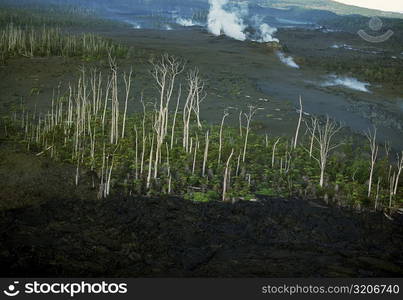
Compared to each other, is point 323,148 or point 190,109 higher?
point 190,109

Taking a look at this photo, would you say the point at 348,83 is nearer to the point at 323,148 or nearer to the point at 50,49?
the point at 323,148

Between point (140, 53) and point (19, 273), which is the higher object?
point (140, 53)

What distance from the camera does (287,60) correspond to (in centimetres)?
5994

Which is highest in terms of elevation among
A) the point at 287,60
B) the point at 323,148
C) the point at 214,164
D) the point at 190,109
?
the point at 287,60

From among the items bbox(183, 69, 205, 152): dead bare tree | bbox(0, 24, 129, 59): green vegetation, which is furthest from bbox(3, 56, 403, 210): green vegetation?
bbox(0, 24, 129, 59): green vegetation

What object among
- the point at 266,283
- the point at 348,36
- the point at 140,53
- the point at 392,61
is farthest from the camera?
the point at 348,36

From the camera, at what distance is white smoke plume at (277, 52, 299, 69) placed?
5686 cm

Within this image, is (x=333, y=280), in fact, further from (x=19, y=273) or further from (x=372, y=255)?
(x=19, y=273)

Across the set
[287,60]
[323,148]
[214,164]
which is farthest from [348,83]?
[214,164]

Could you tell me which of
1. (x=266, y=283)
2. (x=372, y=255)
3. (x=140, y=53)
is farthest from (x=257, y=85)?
(x=266, y=283)

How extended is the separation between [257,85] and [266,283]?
3265 centimetres

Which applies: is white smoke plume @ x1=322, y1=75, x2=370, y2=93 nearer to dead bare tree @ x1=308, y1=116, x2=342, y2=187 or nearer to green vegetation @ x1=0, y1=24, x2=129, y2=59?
dead bare tree @ x1=308, y1=116, x2=342, y2=187

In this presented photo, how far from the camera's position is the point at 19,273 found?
12.1 m

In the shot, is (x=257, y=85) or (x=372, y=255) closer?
(x=372, y=255)
